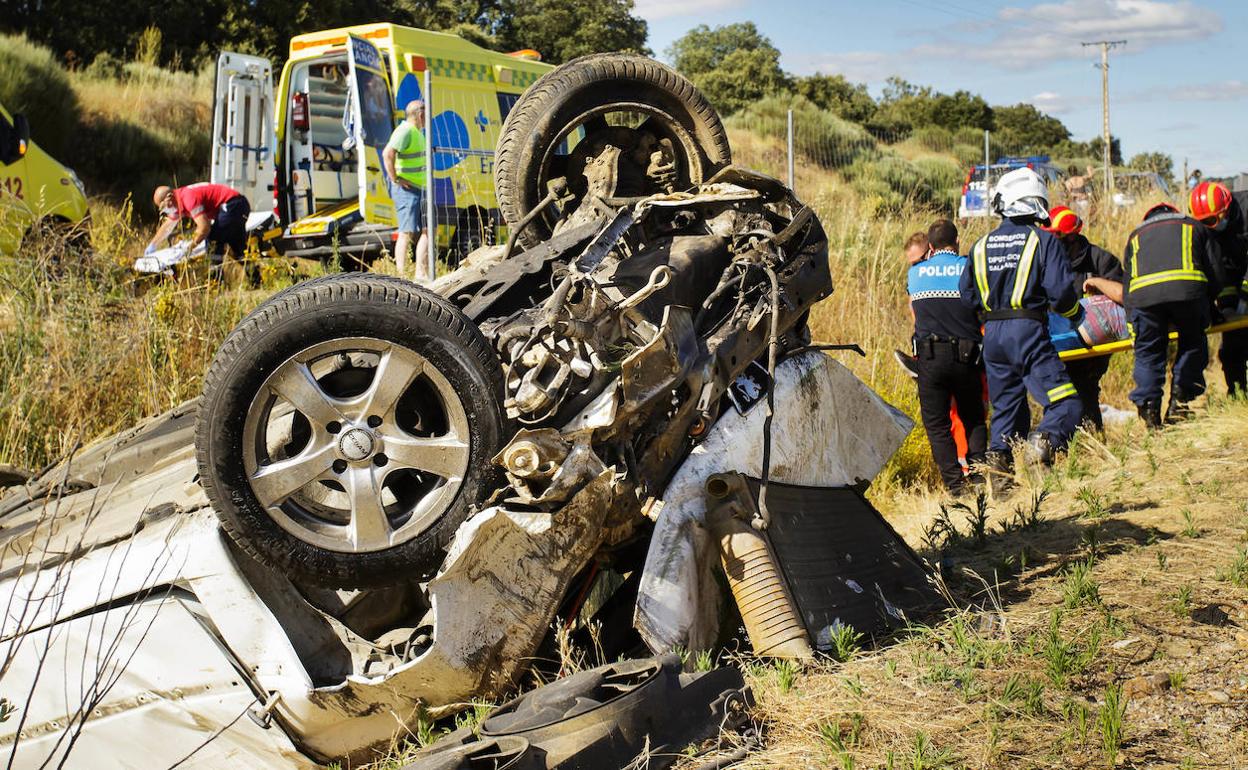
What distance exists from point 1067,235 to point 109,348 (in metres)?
6.46

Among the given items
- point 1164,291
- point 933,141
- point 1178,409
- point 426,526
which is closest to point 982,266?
point 1164,291

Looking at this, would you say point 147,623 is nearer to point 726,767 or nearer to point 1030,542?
point 726,767

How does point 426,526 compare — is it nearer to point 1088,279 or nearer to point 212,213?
point 1088,279

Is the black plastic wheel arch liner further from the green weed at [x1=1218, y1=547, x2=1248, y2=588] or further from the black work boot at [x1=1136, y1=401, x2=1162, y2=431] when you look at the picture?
the black work boot at [x1=1136, y1=401, x2=1162, y2=431]

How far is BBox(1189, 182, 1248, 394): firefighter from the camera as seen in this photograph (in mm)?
8422

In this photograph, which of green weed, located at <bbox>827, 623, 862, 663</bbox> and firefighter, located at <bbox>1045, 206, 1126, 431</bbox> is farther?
firefighter, located at <bbox>1045, 206, 1126, 431</bbox>

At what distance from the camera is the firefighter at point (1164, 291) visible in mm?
8070

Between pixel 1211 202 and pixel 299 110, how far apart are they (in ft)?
30.7

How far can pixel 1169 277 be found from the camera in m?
8.05

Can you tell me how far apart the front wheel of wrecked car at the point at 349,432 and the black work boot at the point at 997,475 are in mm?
4266

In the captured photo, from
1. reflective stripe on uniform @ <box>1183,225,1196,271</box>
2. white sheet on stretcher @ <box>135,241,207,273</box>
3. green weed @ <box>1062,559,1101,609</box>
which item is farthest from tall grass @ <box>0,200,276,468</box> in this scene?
reflective stripe on uniform @ <box>1183,225,1196,271</box>

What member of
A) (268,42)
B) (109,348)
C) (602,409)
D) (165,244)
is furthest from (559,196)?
(268,42)

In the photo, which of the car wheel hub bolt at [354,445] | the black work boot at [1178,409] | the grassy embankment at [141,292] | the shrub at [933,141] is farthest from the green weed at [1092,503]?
the shrub at [933,141]

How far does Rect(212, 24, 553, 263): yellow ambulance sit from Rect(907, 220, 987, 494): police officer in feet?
14.4
